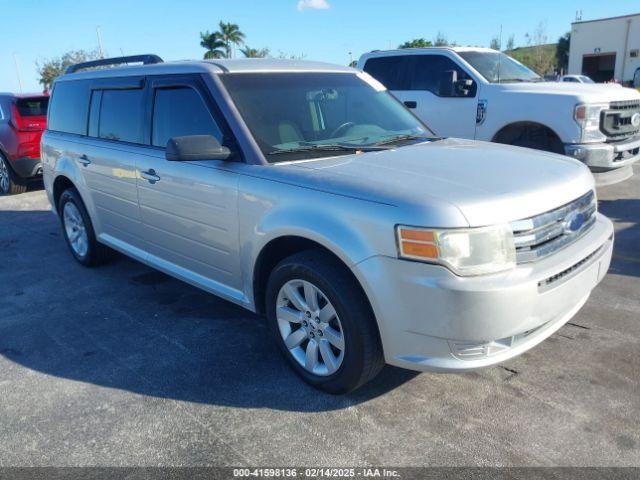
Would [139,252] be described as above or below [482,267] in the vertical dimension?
below

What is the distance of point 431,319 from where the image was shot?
2604 millimetres

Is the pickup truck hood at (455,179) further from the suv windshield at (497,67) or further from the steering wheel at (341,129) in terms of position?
the suv windshield at (497,67)

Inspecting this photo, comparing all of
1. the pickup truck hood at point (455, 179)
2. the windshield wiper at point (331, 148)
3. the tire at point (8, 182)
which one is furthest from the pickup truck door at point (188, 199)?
the tire at point (8, 182)

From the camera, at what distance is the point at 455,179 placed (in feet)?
9.51

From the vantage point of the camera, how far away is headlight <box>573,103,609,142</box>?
672cm

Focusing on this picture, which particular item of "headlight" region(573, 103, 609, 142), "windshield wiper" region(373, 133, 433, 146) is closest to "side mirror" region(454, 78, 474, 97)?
"headlight" region(573, 103, 609, 142)

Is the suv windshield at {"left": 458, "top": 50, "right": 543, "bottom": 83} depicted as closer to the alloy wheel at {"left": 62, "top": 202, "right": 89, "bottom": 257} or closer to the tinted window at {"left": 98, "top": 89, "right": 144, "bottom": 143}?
the tinted window at {"left": 98, "top": 89, "right": 144, "bottom": 143}

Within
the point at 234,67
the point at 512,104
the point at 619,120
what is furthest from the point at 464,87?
the point at 234,67

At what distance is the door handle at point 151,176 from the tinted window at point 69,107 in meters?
1.52

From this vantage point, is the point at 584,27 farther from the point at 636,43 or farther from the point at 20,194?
the point at 20,194

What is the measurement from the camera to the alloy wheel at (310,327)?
3.07 metres

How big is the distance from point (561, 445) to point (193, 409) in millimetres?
1962

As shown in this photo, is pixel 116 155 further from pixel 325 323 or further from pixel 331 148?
pixel 325 323

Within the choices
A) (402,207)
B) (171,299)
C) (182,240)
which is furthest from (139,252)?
(402,207)
